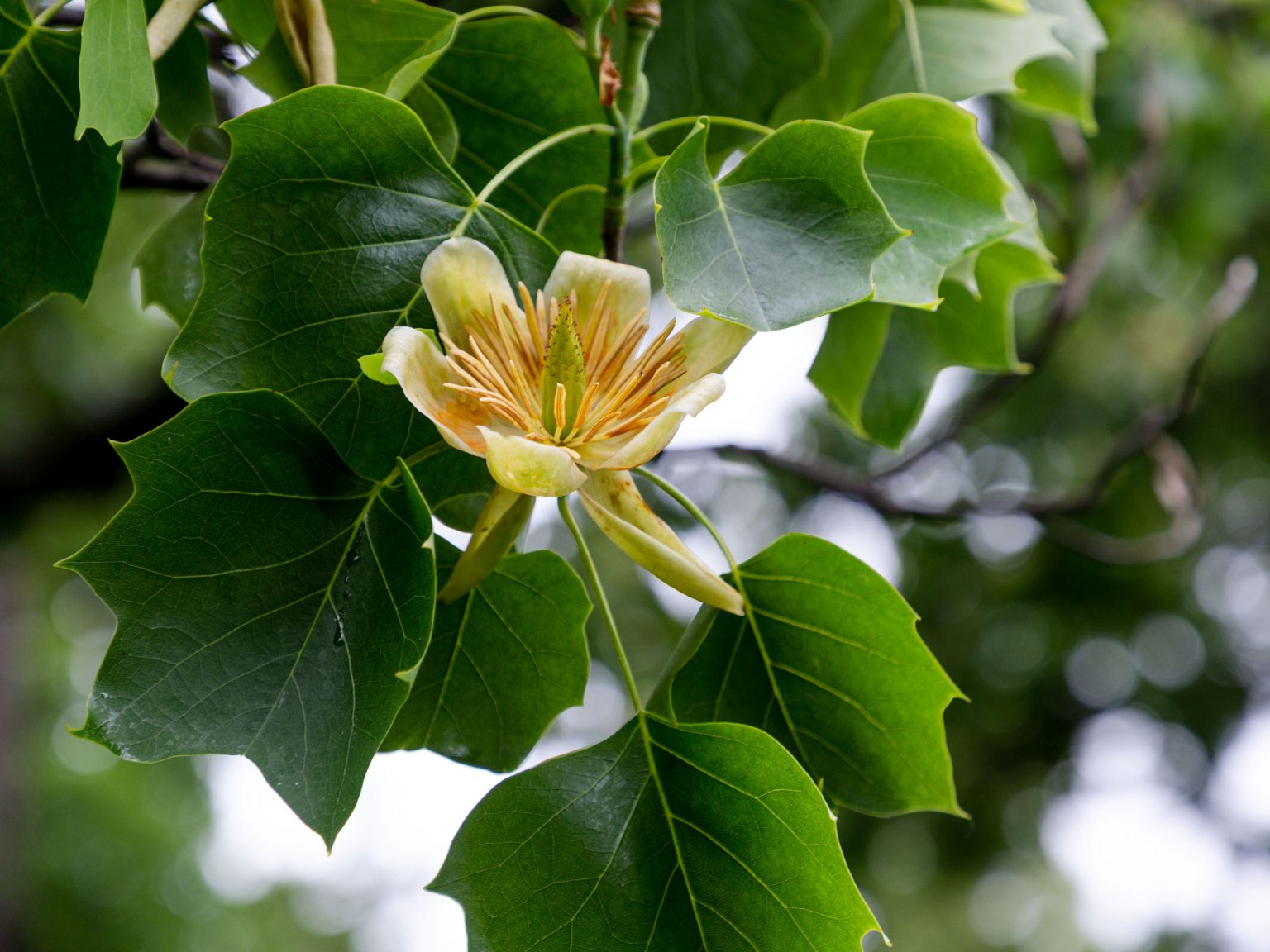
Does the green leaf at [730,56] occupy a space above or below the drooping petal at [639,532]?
above

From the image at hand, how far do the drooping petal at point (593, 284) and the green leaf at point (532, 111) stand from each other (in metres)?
0.13

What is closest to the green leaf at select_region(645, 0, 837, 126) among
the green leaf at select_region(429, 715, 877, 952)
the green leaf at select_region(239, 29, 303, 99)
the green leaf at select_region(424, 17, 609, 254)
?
the green leaf at select_region(424, 17, 609, 254)

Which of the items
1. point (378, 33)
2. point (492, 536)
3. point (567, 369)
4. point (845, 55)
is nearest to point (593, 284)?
point (567, 369)

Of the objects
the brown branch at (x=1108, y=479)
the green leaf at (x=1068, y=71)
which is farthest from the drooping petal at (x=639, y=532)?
the brown branch at (x=1108, y=479)

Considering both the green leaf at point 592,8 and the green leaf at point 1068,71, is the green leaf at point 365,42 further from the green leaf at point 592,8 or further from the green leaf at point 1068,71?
the green leaf at point 1068,71

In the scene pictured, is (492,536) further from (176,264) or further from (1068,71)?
(1068,71)

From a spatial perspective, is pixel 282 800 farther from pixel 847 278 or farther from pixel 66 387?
pixel 66 387

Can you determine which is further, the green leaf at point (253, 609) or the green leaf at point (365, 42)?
the green leaf at point (365, 42)

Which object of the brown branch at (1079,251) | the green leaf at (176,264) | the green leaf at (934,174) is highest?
the green leaf at (934,174)

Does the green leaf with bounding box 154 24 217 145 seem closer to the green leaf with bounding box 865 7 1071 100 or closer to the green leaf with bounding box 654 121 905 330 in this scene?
the green leaf with bounding box 654 121 905 330

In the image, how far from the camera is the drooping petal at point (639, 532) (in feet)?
1.69

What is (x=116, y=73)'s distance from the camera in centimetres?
53

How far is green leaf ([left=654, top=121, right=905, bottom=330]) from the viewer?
488mm

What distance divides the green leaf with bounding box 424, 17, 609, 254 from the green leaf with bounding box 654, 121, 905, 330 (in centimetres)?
17
